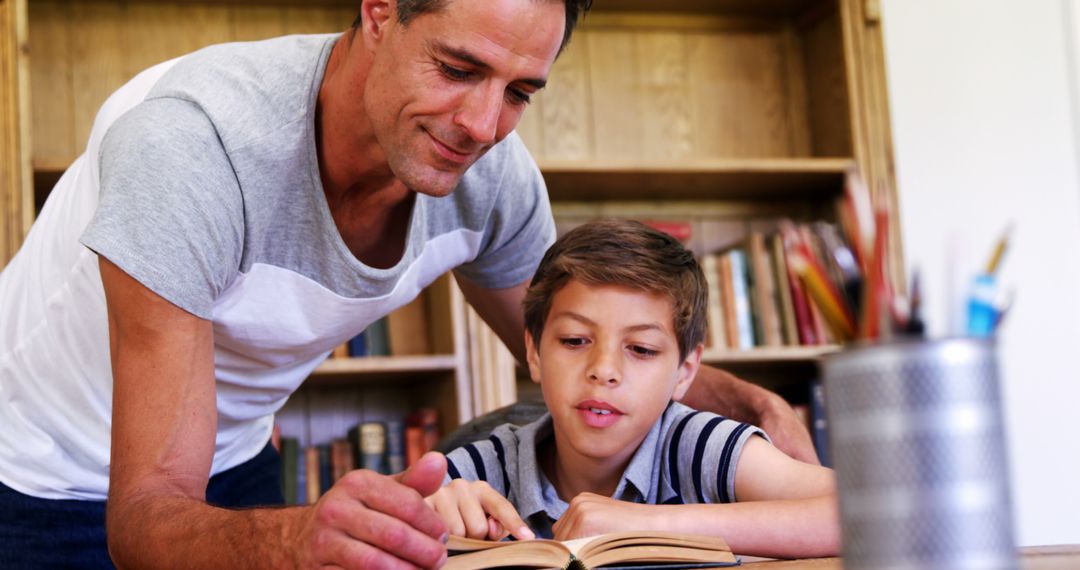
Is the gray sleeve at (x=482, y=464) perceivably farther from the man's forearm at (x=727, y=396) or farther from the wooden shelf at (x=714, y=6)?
the wooden shelf at (x=714, y=6)

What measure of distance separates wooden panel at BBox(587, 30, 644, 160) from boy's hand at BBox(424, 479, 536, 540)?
1889mm

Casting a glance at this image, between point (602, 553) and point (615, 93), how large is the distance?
2.20 m

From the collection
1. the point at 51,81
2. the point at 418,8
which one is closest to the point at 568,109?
the point at 51,81

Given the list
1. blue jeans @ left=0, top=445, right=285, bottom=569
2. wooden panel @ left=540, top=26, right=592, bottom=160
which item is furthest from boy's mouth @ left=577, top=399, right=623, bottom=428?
wooden panel @ left=540, top=26, right=592, bottom=160

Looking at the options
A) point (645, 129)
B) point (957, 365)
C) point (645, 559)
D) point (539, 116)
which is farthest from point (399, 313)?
point (957, 365)

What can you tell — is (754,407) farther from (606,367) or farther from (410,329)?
(410,329)

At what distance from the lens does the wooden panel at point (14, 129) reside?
7.56 ft

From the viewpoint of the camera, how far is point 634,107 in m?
3.01

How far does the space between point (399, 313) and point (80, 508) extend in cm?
144

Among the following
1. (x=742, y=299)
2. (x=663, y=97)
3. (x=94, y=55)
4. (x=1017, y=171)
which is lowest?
(x=742, y=299)

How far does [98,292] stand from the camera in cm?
125

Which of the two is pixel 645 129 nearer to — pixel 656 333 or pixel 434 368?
pixel 434 368

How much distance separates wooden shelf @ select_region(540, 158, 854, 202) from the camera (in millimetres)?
2709

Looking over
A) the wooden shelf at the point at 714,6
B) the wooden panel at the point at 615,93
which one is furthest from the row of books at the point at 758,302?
the wooden shelf at the point at 714,6
